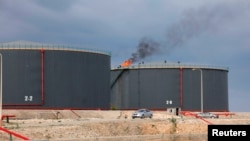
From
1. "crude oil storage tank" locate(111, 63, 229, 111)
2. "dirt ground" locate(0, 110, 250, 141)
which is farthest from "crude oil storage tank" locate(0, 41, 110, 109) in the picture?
"dirt ground" locate(0, 110, 250, 141)

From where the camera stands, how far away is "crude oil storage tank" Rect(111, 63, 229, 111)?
10775 cm

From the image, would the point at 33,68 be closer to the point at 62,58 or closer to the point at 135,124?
the point at 62,58

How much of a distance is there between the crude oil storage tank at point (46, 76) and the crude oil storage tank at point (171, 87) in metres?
19.9

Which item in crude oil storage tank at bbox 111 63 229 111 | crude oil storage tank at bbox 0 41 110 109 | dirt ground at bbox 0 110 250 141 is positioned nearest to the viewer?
dirt ground at bbox 0 110 250 141

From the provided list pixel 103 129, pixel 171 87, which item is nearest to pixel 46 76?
pixel 171 87

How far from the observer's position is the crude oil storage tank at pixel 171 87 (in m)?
108

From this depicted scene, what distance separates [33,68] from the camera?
8550 cm

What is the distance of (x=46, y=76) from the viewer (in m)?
86.0

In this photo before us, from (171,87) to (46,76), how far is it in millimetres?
30432

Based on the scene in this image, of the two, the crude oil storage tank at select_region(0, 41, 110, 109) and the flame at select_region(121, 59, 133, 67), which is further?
the flame at select_region(121, 59, 133, 67)

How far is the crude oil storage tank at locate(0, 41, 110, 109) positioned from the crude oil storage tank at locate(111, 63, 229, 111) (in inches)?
782

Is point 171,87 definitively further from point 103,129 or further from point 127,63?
point 103,129

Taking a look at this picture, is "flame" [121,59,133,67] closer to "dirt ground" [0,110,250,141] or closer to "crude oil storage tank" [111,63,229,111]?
"crude oil storage tank" [111,63,229,111]

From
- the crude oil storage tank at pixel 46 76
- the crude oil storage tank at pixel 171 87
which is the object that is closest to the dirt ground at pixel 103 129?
the crude oil storage tank at pixel 46 76
